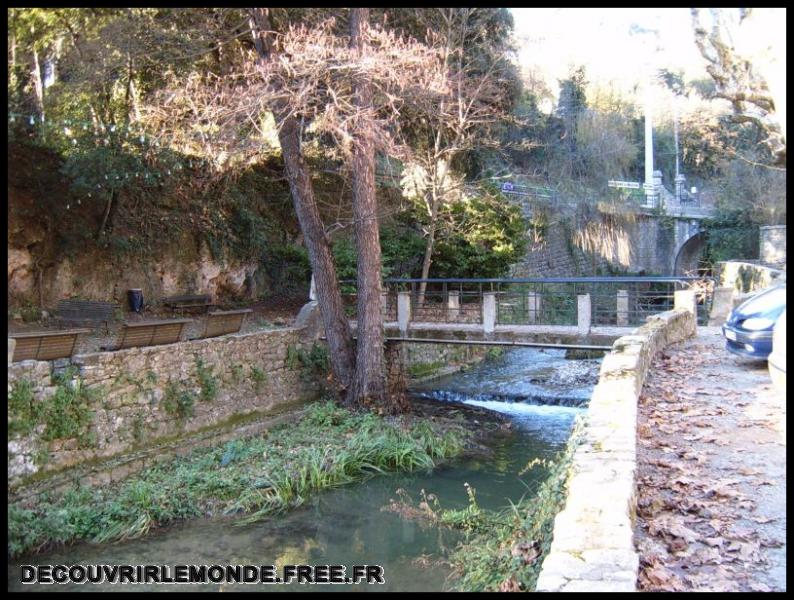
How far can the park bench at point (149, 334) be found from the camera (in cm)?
1113

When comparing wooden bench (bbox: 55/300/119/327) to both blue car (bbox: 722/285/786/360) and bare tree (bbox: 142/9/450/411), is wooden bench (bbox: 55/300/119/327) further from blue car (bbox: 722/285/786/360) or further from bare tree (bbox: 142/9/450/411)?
blue car (bbox: 722/285/786/360)

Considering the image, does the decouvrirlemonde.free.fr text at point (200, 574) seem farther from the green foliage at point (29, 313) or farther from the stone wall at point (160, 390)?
the green foliage at point (29, 313)

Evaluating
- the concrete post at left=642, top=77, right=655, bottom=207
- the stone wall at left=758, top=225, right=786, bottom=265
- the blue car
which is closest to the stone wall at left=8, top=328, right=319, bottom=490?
the blue car

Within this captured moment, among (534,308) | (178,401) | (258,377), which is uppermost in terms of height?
(534,308)

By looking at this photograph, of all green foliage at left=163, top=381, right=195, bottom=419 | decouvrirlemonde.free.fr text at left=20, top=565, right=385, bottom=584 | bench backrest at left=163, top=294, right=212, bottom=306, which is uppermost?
bench backrest at left=163, top=294, right=212, bottom=306

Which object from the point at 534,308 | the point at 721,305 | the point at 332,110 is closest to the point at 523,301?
the point at 534,308

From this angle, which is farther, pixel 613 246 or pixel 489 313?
pixel 613 246

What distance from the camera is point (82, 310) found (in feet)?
44.5

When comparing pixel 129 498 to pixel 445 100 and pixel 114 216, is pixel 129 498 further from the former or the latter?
pixel 445 100

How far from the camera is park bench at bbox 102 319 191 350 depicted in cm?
1113

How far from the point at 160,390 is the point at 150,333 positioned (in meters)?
0.99

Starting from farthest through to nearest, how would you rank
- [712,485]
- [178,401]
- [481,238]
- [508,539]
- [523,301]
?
[481,238], [523,301], [178,401], [508,539], [712,485]

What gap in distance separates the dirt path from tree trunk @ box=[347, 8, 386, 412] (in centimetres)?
639

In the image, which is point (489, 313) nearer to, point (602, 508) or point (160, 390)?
point (160, 390)
